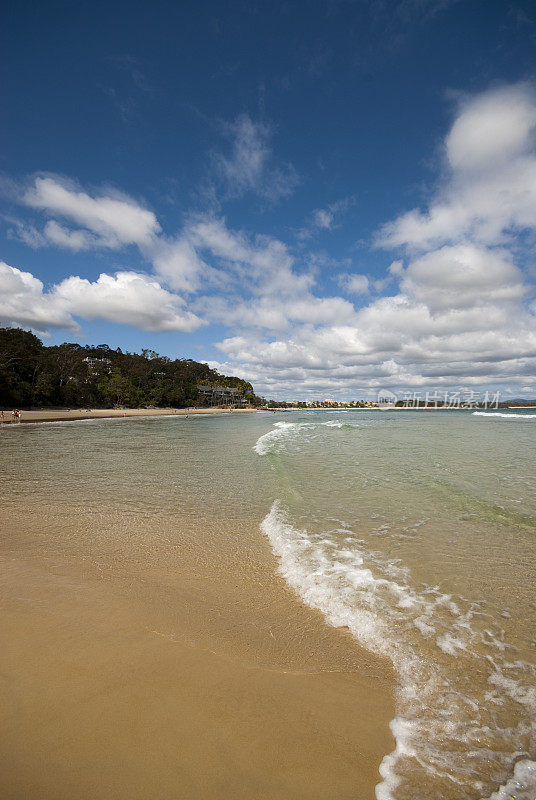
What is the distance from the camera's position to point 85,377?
75.8m

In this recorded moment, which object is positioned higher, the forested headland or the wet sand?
the forested headland

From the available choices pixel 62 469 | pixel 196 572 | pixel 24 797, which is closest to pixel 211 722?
pixel 24 797

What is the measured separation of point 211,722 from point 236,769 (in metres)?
0.38

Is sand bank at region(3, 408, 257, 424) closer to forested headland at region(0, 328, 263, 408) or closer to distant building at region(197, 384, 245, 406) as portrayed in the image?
forested headland at region(0, 328, 263, 408)

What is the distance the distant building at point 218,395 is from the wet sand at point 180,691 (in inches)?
4595

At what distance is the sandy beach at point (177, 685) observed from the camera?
205cm

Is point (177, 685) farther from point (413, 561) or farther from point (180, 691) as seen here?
point (413, 561)

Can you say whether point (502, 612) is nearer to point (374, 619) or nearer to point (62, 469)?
point (374, 619)

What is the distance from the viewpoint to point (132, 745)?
222cm

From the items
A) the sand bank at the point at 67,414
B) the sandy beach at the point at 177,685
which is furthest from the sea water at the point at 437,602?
the sand bank at the point at 67,414

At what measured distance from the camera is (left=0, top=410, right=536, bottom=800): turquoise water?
2340 mm

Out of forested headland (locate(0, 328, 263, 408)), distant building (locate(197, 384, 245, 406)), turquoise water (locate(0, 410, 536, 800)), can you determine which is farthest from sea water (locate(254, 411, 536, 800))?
distant building (locate(197, 384, 245, 406))

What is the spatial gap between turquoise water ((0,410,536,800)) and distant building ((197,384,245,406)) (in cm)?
10913

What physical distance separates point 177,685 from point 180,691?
0.22 feet
